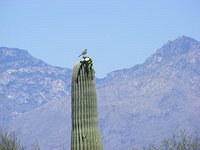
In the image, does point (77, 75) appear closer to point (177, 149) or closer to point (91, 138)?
point (91, 138)

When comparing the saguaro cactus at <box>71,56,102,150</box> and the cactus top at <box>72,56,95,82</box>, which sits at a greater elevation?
the cactus top at <box>72,56,95,82</box>

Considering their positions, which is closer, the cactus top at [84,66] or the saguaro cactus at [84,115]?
the saguaro cactus at [84,115]

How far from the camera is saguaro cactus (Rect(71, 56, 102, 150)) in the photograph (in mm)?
21672

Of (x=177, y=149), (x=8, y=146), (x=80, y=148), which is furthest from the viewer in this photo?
(x=177, y=149)

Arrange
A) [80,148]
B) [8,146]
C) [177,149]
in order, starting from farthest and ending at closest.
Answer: [177,149] < [8,146] < [80,148]

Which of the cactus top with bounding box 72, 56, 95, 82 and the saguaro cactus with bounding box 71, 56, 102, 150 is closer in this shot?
the saguaro cactus with bounding box 71, 56, 102, 150

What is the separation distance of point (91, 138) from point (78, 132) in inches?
17.8

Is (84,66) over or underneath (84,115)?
over

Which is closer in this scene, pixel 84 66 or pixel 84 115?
pixel 84 115

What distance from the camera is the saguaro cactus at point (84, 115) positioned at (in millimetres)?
21672

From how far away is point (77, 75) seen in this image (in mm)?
22297

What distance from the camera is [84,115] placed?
2177 centimetres

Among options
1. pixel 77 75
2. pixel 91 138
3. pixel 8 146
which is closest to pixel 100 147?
pixel 91 138

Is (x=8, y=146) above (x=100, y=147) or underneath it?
above
